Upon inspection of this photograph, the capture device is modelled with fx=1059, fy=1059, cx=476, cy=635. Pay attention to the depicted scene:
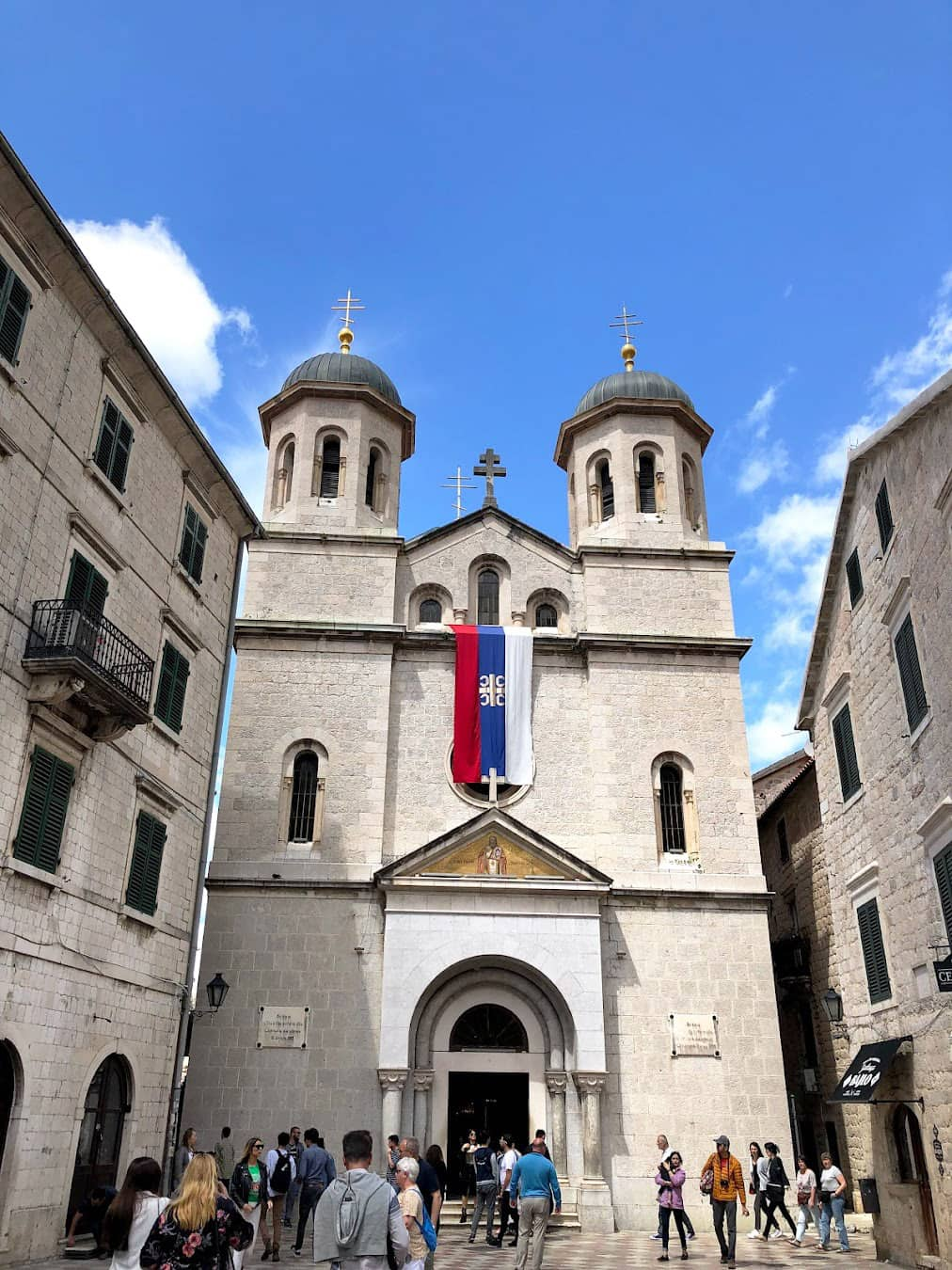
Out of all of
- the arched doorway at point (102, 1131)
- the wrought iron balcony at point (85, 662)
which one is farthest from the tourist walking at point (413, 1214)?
the arched doorway at point (102, 1131)

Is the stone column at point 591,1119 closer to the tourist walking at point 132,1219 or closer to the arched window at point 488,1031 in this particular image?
the arched window at point 488,1031

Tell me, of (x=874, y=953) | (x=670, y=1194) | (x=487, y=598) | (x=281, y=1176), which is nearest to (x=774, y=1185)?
(x=670, y=1194)

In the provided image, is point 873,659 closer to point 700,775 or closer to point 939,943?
point 939,943

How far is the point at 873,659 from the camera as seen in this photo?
1680 centimetres

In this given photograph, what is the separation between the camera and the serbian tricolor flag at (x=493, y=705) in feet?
74.6

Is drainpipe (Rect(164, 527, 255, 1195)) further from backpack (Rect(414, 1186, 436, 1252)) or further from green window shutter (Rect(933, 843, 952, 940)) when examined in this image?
green window shutter (Rect(933, 843, 952, 940))

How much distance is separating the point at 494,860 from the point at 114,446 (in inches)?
419

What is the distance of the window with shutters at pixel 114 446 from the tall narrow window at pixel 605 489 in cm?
1362

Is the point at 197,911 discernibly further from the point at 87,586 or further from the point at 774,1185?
the point at 774,1185

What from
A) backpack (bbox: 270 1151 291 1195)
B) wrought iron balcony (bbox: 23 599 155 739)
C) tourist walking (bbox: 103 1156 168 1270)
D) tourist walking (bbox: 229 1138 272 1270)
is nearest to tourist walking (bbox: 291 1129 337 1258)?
backpack (bbox: 270 1151 291 1195)

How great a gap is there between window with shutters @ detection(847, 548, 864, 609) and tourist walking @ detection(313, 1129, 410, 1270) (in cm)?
1396

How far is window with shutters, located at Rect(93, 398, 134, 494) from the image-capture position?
1616cm


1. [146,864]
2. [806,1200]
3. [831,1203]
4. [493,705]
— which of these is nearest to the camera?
[146,864]

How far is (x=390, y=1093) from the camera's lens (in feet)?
63.1
